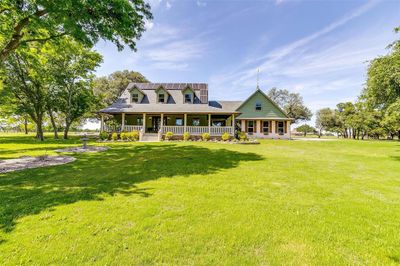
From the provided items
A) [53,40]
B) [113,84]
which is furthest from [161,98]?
[113,84]

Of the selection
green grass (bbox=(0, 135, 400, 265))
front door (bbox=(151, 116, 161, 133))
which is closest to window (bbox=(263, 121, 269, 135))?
front door (bbox=(151, 116, 161, 133))

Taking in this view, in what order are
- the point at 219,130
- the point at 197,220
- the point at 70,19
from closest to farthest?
the point at 197,220 < the point at 70,19 < the point at 219,130

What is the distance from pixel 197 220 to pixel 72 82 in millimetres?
29059

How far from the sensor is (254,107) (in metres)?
27.6

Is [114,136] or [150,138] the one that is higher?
[114,136]

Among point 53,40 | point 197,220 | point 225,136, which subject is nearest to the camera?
point 197,220

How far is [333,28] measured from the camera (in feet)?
46.1

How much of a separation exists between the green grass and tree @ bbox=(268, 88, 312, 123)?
47.2m

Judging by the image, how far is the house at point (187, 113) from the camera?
69.1ft

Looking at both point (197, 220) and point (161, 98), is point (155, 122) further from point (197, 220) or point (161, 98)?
point (197, 220)

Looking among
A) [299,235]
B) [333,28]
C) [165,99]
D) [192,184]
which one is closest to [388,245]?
[299,235]

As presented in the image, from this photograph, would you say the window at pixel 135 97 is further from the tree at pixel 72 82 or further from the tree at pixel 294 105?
the tree at pixel 294 105

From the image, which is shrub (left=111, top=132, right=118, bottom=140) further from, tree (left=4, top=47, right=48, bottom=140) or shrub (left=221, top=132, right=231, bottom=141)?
shrub (left=221, top=132, right=231, bottom=141)

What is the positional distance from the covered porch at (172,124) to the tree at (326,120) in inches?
1602
